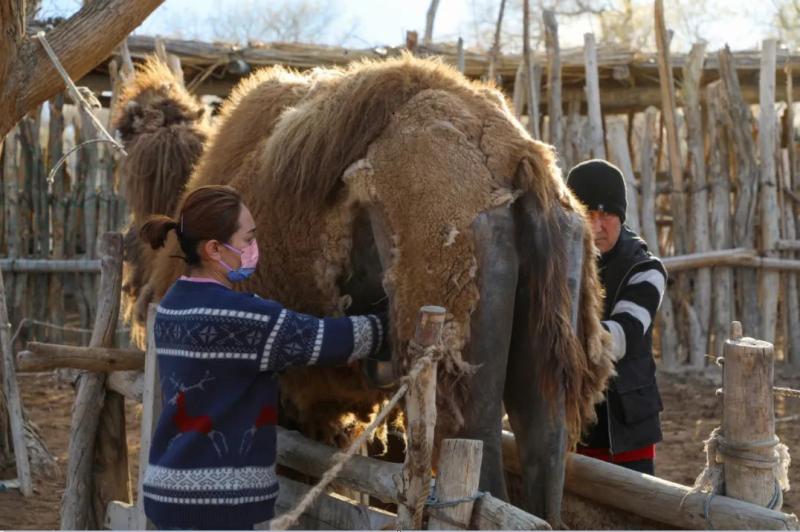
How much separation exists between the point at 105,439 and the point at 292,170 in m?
2.06

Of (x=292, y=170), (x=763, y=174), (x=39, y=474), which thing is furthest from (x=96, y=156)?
(x=292, y=170)

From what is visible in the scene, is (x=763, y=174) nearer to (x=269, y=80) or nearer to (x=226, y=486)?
(x=269, y=80)

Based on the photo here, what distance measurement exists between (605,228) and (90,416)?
2.54 meters

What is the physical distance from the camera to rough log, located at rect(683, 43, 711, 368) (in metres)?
9.06

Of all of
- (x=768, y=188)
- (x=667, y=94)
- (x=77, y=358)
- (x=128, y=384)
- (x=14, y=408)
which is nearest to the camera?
(x=77, y=358)

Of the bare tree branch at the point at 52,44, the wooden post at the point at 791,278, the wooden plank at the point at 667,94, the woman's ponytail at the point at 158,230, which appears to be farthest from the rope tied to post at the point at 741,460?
the wooden post at the point at 791,278

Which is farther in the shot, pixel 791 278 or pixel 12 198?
pixel 12 198

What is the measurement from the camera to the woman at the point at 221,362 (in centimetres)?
280

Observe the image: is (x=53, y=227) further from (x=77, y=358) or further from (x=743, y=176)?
(x=743, y=176)

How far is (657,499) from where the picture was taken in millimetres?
3408

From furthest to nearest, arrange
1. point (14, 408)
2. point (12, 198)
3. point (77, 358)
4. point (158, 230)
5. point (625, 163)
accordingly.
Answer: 1. point (12, 198)
2. point (625, 163)
3. point (14, 408)
4. point (77, 358)
5. point (158, 230)

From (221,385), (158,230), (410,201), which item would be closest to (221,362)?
(221,385)

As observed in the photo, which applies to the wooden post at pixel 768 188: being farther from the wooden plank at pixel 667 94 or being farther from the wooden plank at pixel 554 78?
the wooden plank at pixel 554 78

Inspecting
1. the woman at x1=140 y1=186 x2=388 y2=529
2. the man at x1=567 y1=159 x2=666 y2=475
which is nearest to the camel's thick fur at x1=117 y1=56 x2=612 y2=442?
the woman at x1=140 y1=186 x2=388 y2=529
